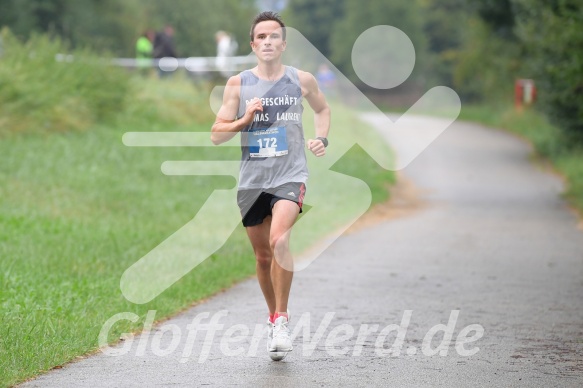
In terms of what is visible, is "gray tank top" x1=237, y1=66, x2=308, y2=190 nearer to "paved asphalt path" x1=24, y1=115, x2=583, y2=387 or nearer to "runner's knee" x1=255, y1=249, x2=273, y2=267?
"runner's knee" x1=255, y1=249, x2=273, y2=267

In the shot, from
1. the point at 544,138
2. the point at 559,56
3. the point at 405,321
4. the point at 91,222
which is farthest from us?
the point at 544,138

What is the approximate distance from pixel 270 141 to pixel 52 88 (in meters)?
15.1

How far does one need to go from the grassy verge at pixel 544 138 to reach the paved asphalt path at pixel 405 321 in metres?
5.38

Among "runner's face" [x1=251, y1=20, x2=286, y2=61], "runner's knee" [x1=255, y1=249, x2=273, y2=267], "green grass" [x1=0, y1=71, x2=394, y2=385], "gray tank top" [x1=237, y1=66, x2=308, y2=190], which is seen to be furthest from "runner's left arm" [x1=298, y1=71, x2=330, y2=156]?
"green grass" [x1=0, y1=71, x2=394, y2=385]

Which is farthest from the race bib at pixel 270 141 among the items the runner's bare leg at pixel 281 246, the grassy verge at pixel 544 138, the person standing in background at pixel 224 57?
the person standing in background at pixel 224 57

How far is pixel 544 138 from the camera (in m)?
34.1

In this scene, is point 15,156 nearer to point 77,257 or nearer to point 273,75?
point 77,257

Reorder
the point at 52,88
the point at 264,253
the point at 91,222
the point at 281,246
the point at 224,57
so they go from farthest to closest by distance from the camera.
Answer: the point at 224,57, the point at 52,88, the point at 91,222, the point at 264,253, the point at 281,246

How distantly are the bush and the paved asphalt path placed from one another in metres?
6.82

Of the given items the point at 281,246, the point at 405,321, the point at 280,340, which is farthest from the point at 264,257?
the point at 405,321

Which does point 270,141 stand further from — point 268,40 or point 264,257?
point 264,257

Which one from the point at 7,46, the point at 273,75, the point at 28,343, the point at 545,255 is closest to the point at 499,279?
the point at 545,255

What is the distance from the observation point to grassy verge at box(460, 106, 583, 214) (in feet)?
79.4

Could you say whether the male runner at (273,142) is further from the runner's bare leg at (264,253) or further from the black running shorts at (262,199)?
the runner's bare leg at (264,253)
